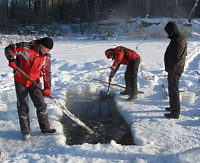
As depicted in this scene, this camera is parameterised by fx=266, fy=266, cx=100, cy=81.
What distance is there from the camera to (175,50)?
490 centimetres

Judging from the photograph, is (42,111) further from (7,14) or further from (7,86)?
(7,14)

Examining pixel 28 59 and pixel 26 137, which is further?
pixel 26 137

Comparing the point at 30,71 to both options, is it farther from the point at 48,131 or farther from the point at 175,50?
the point at 175,50

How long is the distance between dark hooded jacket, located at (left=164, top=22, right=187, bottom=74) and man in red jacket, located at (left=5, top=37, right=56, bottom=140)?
2.21m

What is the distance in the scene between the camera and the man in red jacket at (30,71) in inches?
161

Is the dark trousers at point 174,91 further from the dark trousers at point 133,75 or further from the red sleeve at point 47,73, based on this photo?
the red sleeve at point 47,73

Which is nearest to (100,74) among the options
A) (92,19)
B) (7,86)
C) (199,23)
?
(7,86)

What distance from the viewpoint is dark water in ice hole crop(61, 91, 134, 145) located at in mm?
4566

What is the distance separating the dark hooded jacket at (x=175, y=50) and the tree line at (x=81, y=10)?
105ft

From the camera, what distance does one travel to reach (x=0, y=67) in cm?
1055

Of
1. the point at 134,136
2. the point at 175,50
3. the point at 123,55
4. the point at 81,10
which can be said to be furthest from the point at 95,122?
the point at 81,10

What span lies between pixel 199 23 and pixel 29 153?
30316mm

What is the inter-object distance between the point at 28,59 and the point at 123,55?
9.23 feet

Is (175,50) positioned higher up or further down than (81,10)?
further down
